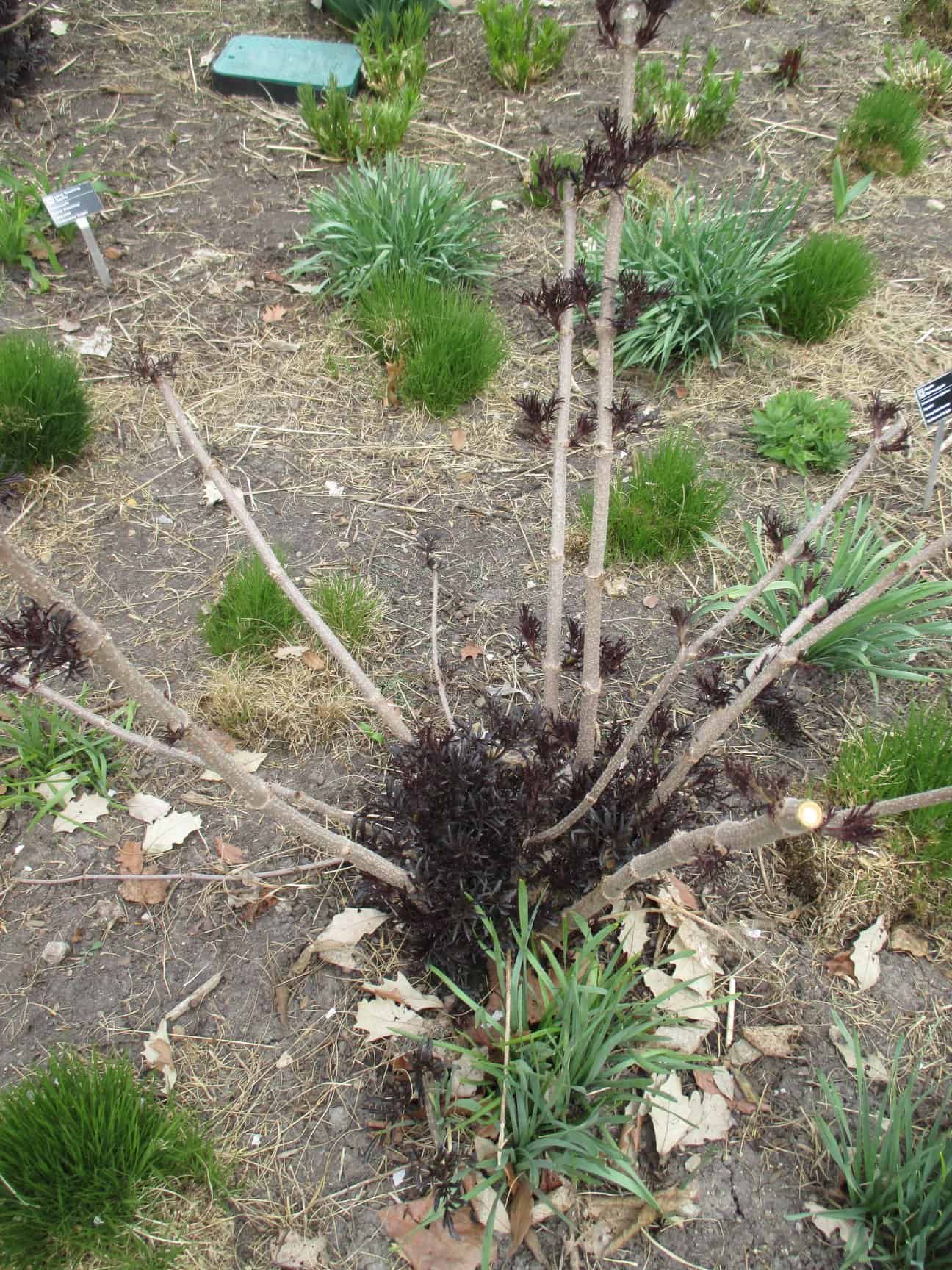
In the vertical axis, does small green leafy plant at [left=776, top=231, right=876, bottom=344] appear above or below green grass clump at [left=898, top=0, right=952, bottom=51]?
below

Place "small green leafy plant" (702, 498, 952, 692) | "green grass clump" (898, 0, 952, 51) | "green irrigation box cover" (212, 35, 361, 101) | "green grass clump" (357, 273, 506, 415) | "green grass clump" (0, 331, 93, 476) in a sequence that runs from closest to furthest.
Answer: "small green leafy plant" (702, 498, 952, 692) → "green grass clump" (0, 331, 93, 476) → "green grass clump" (357, 273, 506, 415) → "green irrigation box cover" (212, 35, 361, 101) → "green grass clump" (898, 0, 952, 51)

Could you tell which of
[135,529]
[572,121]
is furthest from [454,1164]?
[572,121]

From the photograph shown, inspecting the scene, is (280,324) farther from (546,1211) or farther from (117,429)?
(546,1211)

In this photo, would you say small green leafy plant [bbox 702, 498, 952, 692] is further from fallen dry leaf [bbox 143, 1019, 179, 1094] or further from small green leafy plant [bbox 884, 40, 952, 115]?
small green leafy plant [bbox 884, 40, 952, 115]

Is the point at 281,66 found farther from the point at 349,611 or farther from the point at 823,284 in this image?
the point at 349,611

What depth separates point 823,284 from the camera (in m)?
3.54

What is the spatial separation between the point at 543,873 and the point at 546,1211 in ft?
2.00

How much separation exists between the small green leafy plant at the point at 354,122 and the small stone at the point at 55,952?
3.62m

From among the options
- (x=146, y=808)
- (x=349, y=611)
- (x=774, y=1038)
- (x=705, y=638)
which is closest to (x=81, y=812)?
(x=146, y=808)

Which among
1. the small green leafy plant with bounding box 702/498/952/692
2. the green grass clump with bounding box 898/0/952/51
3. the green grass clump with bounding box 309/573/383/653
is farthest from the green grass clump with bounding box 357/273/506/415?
the green grass clump with bounding box 898/0/952/51

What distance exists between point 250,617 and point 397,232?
184cm

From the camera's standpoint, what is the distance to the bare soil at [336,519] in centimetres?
184

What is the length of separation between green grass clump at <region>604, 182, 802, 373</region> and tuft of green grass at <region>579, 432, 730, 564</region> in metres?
0.76

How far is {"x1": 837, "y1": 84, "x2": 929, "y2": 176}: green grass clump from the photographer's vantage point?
4223 mm
